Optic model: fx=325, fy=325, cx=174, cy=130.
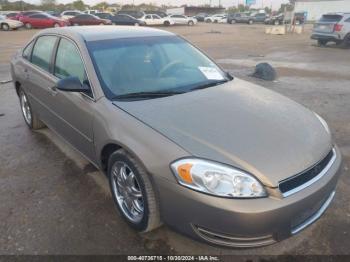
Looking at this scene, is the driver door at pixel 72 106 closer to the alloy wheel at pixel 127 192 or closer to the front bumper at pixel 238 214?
the alloy wheel at pixel 127 192

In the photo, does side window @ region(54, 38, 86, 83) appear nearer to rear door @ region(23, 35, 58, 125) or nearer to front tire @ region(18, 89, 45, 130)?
rear door @ region(23, 35, 58, 125)

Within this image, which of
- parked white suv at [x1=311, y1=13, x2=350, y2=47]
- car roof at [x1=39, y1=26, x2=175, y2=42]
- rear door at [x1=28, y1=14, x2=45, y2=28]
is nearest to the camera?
car roof at [x1=39, y1=26, x2=175, y2=42]

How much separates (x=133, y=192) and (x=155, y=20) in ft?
120

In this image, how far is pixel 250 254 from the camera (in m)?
2.49

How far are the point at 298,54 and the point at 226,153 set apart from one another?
13392mm

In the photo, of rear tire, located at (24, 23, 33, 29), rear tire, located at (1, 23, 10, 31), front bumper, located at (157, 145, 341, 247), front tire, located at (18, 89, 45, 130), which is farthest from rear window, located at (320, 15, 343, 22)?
rear tire, located at (24, 23, 33, 29)

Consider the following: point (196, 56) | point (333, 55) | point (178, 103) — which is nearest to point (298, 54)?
point (333, 55)

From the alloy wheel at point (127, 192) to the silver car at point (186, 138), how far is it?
11mm

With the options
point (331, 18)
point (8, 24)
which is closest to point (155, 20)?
point (8, 24)

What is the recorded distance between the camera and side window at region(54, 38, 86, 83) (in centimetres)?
321

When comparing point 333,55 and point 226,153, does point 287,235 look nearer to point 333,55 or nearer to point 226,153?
point 226,153

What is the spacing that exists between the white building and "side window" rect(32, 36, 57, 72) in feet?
195

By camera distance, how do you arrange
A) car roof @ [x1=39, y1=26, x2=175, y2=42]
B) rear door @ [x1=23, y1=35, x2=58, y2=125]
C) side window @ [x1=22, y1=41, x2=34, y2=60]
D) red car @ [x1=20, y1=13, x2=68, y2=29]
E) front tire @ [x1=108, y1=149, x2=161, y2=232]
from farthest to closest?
red car @ [x1=20, y1=13, x2=68, y2=29] < side window @ [x1=22, y1=41, x2=34, y2=60] < rear door @ [x1=23, y1=35, x2=58, y2=125] < car roof @ [x1=39, y1=26, x2=175, y2=42] < front tire @ [x1=108, y1=149, x2=161, y2=232]

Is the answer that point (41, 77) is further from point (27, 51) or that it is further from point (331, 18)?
point (331, 18)
